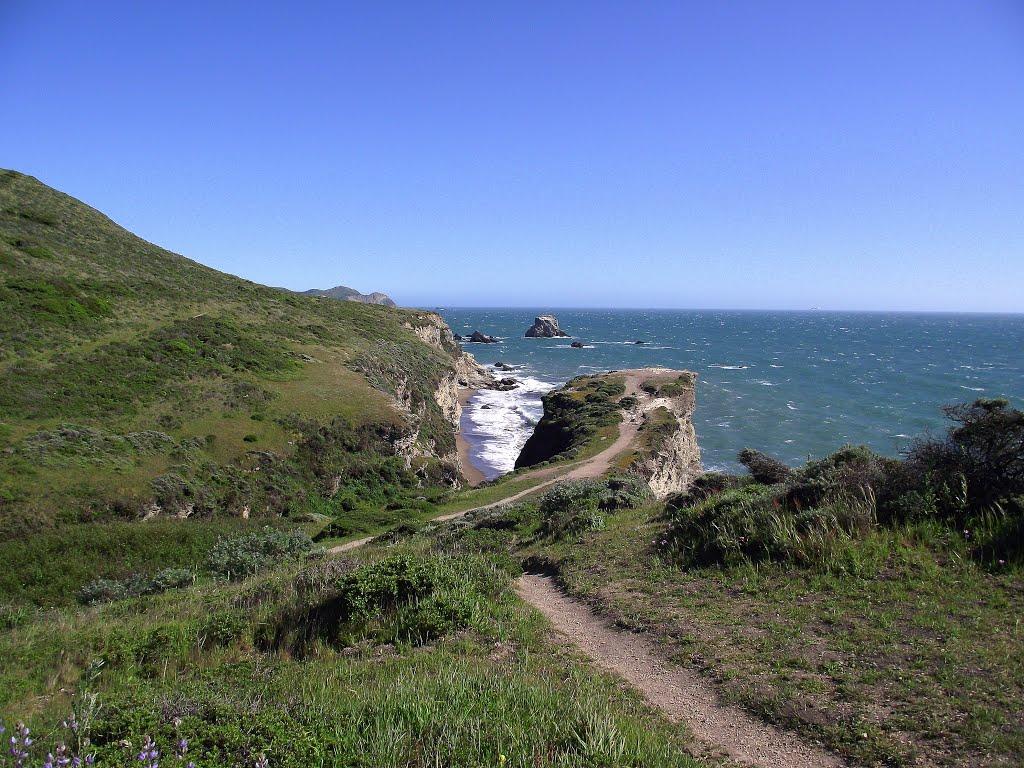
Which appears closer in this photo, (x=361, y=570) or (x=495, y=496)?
(x=361, y=570)

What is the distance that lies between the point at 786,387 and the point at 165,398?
256ft

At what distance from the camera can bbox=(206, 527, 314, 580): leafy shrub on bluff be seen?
14617mm

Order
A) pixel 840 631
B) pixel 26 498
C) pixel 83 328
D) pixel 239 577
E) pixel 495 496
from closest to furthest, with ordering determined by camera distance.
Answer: pixel 840 631 < pixel 239 577 < pixel 26 498 < pixel 495 496 < pixel 83 328

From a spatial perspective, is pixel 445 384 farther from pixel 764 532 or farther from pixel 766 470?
pixel 764 532

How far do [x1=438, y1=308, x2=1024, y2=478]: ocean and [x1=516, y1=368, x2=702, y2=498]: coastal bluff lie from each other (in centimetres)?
Result: 541

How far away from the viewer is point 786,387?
7988 cm

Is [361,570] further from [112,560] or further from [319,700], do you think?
[112,560]

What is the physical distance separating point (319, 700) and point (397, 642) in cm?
225

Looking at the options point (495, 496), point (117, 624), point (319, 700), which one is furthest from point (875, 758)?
point (495, 496)

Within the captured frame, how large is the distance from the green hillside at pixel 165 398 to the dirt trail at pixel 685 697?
19.1m

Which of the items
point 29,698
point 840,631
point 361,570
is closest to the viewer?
point 29,698

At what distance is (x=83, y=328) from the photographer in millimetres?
34906

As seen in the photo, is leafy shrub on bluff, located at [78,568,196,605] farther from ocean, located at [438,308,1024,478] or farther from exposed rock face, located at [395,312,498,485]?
ocean, located at [438,308,1024,478]

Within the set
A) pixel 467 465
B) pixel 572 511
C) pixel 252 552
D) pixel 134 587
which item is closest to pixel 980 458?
pixel 572 511
